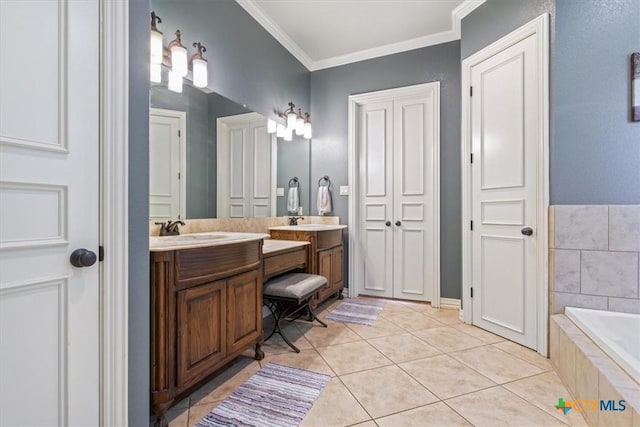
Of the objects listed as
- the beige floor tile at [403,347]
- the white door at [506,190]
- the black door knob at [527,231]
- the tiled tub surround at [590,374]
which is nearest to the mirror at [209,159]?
the beige floor tile at [403,347]

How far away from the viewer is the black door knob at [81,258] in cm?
91

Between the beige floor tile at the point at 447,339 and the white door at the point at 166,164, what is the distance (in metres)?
2.05

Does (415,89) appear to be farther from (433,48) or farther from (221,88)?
(221,88)

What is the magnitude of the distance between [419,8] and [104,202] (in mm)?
2953

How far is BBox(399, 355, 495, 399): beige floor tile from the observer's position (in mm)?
1651

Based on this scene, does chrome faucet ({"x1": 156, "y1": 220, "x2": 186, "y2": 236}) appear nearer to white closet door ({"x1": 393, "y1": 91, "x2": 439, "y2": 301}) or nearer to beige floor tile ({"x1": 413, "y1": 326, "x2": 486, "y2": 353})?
beige floor tile ({"x1": 413, "y1": 326, "x2": 486, "y2": 353})

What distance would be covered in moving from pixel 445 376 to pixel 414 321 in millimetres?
942

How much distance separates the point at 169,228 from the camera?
74.1 inches

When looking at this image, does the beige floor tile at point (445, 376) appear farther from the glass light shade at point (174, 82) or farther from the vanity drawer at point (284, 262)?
the glass light shade at point (174, 82)

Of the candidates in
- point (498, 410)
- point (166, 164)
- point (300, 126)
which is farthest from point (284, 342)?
point (300, 126)

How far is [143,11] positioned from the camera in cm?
108

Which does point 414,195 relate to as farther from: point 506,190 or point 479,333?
point 479,333

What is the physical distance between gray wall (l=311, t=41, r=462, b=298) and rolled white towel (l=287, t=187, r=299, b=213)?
11.6 inches

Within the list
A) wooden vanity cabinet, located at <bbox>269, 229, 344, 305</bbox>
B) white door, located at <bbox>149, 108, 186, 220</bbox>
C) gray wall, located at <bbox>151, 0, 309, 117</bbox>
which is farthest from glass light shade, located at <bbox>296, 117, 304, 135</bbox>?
white door, located at <bbox>149, 108, 186, 220</bbox>
